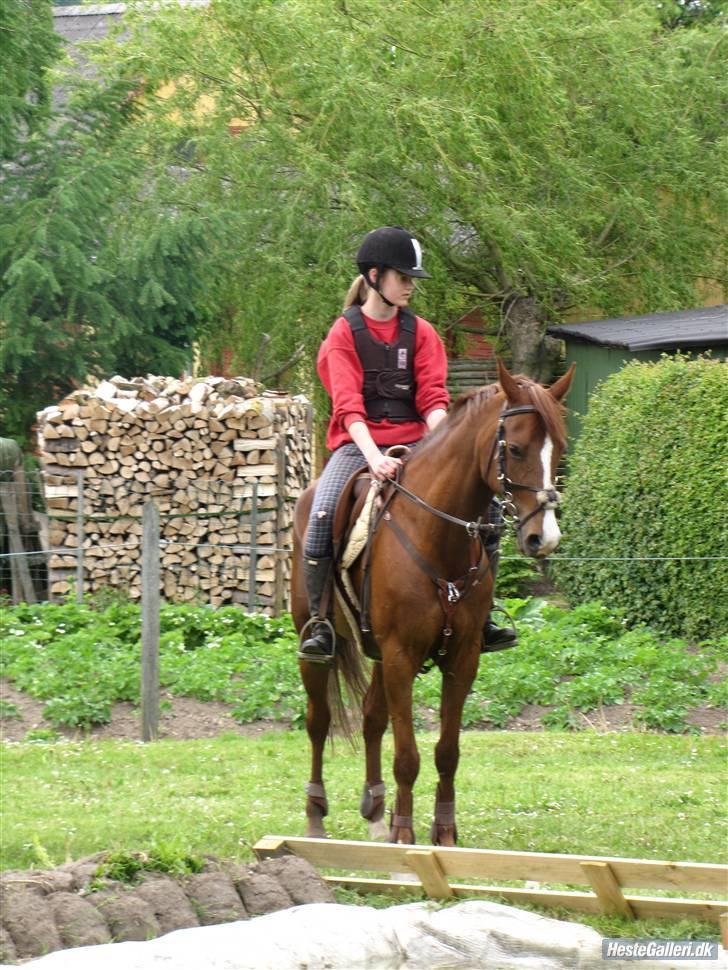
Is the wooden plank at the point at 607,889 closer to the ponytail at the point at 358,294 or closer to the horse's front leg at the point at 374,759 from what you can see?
the horse's front leg at the point at 374,759

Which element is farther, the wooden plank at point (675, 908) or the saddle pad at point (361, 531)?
the saddle pad at point (361, 531)

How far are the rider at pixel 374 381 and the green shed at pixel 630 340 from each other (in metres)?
10.1

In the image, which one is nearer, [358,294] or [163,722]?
[358,294]

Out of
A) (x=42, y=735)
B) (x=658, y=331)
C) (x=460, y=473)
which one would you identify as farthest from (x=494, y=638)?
(x=658, y=331)

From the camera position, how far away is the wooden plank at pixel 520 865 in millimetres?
5414

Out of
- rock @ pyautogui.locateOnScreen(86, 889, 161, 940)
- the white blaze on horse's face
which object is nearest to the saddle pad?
the white blaze on horse's face

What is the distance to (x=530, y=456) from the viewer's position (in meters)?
5.98

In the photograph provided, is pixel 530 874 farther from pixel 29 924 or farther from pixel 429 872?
pixel 29 924

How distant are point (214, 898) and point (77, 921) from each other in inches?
24.0

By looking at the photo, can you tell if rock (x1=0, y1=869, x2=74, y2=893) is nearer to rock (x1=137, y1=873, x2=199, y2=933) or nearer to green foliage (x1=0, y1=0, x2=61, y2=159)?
rock (x1=137, y1=873, x2=199, y2=933)

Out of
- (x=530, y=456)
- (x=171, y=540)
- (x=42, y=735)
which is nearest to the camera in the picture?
(x=530, y=456)

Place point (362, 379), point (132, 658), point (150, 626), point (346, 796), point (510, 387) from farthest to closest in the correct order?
1. point (132, 658)
2. point (150, 626)
3. point (346, 796)
4. point (362, 379)
5. point (510, 387)

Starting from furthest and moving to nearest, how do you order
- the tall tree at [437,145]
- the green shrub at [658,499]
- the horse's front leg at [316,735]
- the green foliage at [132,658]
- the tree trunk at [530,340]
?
the tree trunk at [530,340], the tall tree at [437,145], the green shrub at [658,499], the green foliage at [132,658], the horse's front leg at [316,735]

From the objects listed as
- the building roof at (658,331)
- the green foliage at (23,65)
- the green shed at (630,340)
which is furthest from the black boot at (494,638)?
the green foliage at (23,65)
